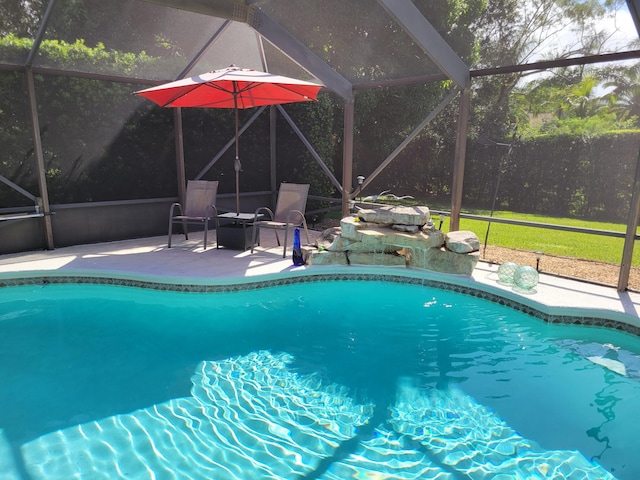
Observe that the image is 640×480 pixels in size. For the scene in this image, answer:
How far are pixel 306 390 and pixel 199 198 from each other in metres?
4.18

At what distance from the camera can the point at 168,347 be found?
3725 millimetres

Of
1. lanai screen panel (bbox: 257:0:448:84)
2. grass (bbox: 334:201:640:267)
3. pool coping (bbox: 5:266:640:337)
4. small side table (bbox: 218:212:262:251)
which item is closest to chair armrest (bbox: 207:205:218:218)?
small side table (bbox: 218:212:262:251)

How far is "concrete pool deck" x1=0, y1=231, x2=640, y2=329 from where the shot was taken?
4246 mm

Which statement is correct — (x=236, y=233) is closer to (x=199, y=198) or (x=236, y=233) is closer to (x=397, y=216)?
(x=199, y=198)

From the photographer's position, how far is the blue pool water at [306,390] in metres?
2.41

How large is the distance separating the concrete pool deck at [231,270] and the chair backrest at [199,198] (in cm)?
51

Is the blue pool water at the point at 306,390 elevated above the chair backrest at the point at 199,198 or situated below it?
below

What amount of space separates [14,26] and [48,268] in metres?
2.82

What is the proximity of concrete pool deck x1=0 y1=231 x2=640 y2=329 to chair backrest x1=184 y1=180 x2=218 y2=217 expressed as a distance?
51 cm

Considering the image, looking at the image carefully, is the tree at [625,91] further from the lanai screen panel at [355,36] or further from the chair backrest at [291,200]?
the chair backrest at [291,200]

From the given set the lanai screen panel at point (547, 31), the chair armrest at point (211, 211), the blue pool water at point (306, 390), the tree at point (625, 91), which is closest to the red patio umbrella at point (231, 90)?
the chair armrest at point (211, 211)

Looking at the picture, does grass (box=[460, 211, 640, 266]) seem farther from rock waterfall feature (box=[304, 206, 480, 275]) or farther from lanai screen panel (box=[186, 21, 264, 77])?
lanai screen panel (box=[186, 21, 264, 77])

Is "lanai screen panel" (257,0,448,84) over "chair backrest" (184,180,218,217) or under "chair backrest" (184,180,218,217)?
over

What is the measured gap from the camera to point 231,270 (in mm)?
5133
